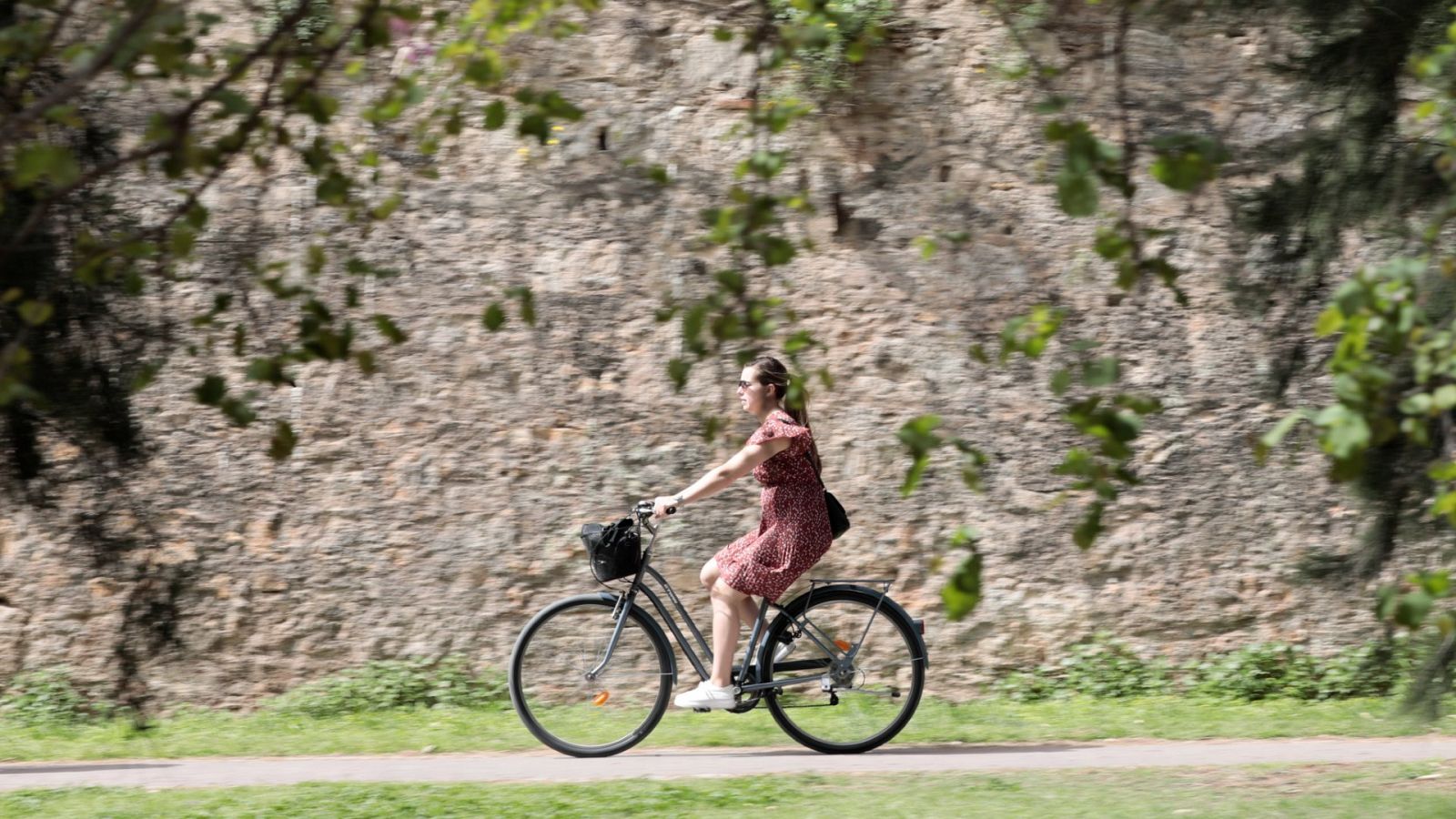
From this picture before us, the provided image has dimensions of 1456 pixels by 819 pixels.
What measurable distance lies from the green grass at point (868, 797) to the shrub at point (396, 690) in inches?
69.1

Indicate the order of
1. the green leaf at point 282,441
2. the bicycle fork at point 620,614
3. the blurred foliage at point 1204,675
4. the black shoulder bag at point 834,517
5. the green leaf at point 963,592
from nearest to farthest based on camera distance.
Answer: the green leaf at point 963,592 < the green leaf at point 282,441 < the black shoulder bag at point 834,517 < the bicycle fork at point 620,614 < the blurred foliage at point 1204,675

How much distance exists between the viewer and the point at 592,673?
6.81m

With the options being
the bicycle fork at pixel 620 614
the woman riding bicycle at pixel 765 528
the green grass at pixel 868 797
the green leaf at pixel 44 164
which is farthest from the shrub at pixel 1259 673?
the green leaf at pixel 44 164

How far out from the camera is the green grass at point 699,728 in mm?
6918

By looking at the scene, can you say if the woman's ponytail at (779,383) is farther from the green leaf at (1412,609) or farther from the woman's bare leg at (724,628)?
the green leaf at (1412,609)

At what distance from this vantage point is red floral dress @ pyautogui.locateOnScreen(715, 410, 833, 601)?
6484 millimetres

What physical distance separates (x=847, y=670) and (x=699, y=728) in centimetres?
88

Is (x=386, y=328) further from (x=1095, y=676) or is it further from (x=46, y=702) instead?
(x=1095, y=676)

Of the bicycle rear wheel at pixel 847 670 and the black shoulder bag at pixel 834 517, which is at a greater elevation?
the black shoulder bag at pixel 834 517

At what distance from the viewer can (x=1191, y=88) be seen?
8.74 m

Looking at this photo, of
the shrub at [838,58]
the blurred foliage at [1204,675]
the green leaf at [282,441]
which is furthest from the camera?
the shrub at [838,58]

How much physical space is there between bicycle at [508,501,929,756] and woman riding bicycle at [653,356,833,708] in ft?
0.39

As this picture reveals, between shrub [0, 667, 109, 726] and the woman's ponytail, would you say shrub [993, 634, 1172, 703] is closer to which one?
the woman's ponytail

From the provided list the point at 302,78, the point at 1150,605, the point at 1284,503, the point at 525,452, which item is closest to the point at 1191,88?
the point at 1284,503
